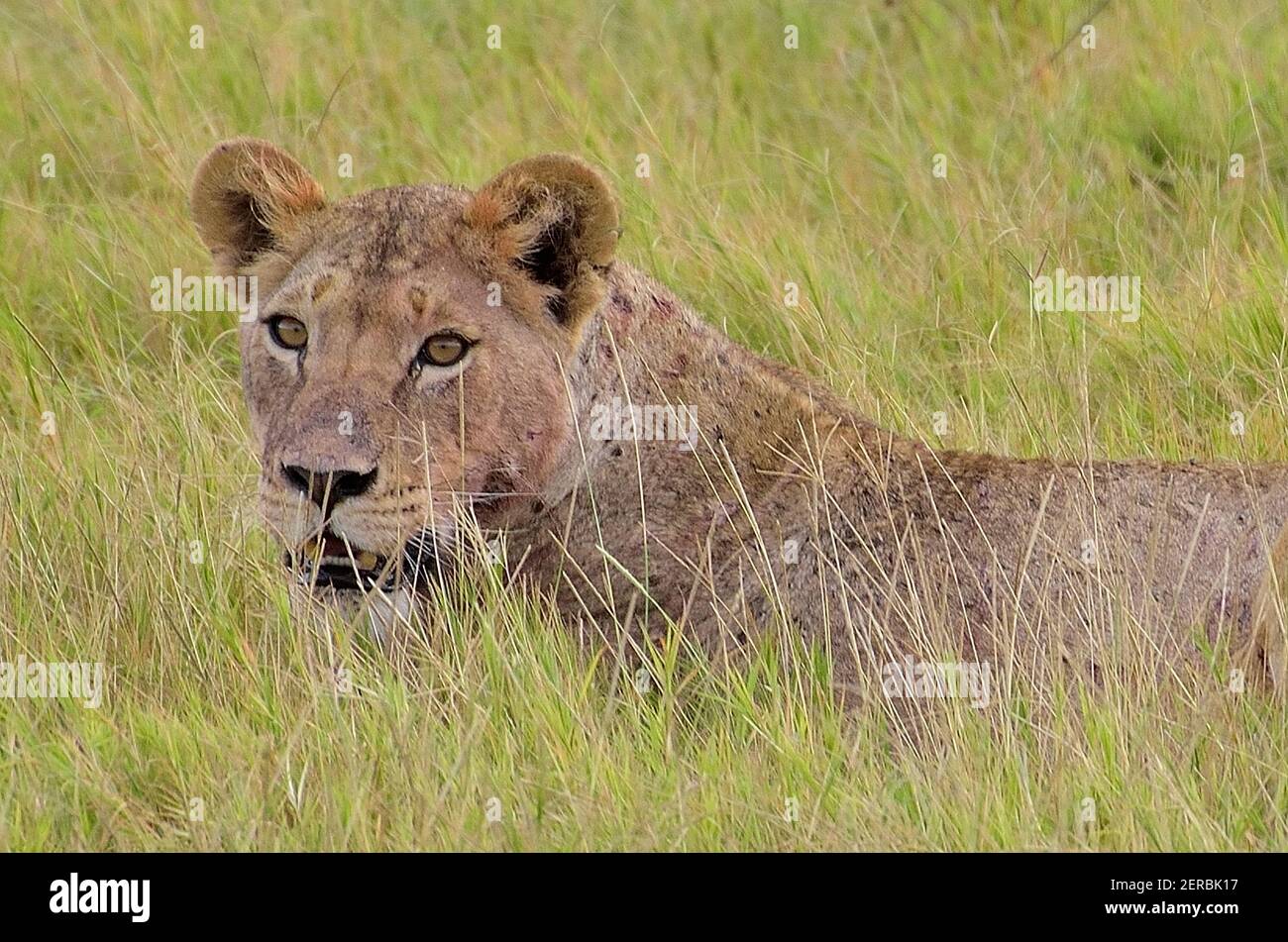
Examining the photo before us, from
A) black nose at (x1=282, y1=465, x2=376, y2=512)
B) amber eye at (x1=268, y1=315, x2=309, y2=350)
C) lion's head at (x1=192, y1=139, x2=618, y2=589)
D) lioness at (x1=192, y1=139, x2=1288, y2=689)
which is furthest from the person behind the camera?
amber eye at (x1=268, y1=315, x2=309, y2=350)

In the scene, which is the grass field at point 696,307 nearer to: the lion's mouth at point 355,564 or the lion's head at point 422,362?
the lion's mouth at point 355,564

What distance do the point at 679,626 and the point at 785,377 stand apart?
2.93 feet

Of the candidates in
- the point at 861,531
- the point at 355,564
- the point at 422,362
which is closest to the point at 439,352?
the point at 422,362

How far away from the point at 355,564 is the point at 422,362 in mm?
555

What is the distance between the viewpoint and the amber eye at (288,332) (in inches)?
220

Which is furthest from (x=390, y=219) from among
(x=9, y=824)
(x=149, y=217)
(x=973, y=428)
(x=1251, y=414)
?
(x=149, y=217)

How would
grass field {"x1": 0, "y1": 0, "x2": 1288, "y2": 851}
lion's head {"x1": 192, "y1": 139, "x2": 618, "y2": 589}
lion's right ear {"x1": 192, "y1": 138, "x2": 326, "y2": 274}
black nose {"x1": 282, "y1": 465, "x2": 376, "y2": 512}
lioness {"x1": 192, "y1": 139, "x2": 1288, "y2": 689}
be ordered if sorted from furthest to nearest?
lion's right ear {"x1": 192, "y1": 138, "x2": 326, "y2": 274}, lioness {"x1": 192, "y1": 139, "x2": 1288, "y2": 689}, lion's head {"x1": 192, "y1": 139, "x2": 618, "y2": 589}, black nose {"x1": 282, "y1": 465, "x2": 376, "y2": 512}, grass field {"x1": 0, "y1": 0, "x2": 1288, "y2": 851}

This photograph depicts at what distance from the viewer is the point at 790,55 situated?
10125 mm

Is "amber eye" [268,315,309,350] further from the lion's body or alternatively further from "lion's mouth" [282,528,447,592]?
the lion's body

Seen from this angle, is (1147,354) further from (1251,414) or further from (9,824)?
(9,824)

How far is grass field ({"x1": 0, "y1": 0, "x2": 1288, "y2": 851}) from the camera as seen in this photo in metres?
4.80

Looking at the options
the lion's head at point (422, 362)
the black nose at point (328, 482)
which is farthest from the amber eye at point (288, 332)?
the black nose at point (328, 482)

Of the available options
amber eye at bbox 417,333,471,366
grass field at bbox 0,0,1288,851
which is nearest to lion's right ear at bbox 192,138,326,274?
amber eye at bbox 417,333,471,366

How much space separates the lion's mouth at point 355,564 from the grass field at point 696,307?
164 mm
